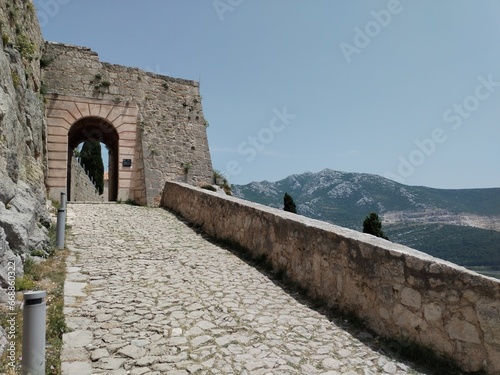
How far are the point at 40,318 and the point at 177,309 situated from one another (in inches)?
73.3

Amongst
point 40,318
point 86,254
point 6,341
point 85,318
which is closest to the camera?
point 40,318

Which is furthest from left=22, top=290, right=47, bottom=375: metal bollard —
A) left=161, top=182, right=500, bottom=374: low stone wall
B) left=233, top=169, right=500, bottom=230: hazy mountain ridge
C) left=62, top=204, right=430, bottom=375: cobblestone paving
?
left=233, top=169, right=500, bottom=230: hazy mountain ridge

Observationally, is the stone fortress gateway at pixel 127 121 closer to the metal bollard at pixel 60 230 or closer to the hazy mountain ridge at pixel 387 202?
the metal bollard at pixel 60 230

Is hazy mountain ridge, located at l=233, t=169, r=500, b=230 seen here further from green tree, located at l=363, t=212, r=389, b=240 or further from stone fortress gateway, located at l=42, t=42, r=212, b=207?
stone fortress gateway, located at l=42, t=42, r=212, b=207

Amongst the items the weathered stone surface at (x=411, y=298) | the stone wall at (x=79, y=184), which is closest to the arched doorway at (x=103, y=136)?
the stone wall at (x=79, y=184)

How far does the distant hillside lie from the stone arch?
161 feet

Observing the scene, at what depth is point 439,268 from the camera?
10.7ft

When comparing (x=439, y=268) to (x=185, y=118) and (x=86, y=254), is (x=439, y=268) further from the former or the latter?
(x=185, y=118)

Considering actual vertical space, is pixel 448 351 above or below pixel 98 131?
below

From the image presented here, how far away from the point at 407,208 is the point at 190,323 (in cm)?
9516

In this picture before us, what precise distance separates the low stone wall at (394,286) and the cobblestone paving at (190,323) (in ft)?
1.24

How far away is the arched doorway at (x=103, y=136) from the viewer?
14.5 metres

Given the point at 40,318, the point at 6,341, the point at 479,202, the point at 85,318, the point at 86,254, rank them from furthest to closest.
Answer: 1. the point at 479,202
2. the point at 86,254
3. the point at 85,318
4. the point at 6,341
5. the point at 40,318

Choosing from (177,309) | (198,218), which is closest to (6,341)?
(177,309)
